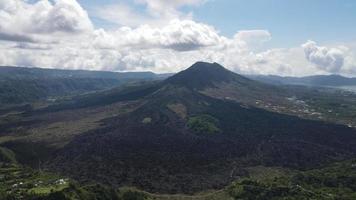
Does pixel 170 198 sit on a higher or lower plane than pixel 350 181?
lower

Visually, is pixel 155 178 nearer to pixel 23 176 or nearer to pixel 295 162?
pixel 23 176

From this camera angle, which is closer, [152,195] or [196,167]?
[152,195]

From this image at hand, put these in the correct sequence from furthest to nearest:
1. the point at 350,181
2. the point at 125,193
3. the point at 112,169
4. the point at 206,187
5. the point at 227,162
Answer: the point at 227,162, the point at 112,169, the point at 206,187, the point at 350,181, the point at 125,193

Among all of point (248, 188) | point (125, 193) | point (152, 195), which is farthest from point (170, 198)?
point (248, 188)

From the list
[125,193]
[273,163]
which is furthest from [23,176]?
[273,163]

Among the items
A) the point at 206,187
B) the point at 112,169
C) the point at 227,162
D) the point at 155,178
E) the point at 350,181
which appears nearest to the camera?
the point at 350,181

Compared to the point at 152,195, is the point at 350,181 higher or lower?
higher

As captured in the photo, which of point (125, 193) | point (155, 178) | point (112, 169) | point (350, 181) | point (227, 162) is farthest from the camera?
point (227, 162)

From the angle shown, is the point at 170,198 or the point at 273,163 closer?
the point at 170,198

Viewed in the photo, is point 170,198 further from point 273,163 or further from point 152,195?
point 273,163
